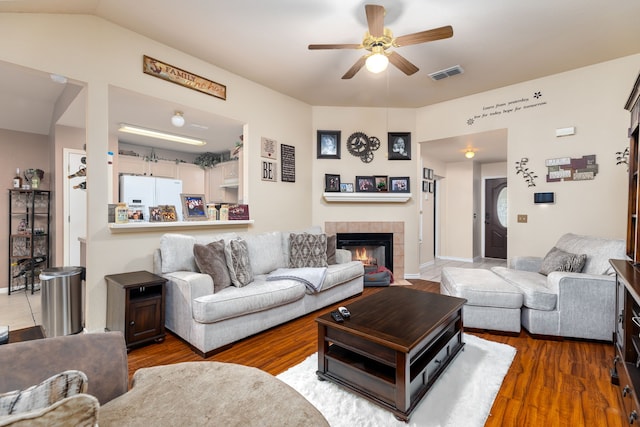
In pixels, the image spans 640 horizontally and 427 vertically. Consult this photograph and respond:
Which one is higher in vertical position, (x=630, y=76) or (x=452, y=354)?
(x=630, y=76)

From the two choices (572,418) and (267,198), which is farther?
(267,198)

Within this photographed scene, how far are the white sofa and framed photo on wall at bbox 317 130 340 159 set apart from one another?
2.01 metres

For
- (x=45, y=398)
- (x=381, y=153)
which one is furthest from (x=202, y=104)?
(x=45, y=398)

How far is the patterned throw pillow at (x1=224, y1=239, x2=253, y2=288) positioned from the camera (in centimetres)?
282

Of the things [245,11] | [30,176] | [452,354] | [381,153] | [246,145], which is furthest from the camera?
[381,153]

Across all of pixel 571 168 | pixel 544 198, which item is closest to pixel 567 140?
pixel 571 168

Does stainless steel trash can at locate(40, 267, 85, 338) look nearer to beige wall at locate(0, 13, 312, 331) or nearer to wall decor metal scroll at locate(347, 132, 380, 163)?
beige wall at locate(0, 13, 312, 331)

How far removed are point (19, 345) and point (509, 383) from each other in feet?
8.41

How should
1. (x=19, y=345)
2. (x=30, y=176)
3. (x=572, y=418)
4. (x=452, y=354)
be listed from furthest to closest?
(x=30, y=176)
(x=452, y=354)
(x=572, y=418)
(x=19, y=345)

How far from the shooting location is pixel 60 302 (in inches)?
102

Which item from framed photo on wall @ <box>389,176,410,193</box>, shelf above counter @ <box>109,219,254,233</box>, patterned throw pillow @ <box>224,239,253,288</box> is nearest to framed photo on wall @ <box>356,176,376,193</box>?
framed photo on wall @ <box>389,176,410,193</box>

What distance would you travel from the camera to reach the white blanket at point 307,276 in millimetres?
3113

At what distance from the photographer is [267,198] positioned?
420cm

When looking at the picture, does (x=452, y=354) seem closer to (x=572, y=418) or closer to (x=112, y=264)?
(x=572, y=418)
